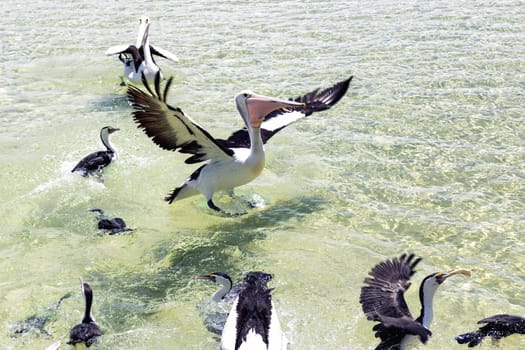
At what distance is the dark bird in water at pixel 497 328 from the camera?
178 inches

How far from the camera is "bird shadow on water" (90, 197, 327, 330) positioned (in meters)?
5.37

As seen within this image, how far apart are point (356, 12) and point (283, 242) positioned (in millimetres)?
8819

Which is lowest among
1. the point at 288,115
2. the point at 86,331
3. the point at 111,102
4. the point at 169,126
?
the point at 111,102

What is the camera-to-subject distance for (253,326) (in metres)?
4.30

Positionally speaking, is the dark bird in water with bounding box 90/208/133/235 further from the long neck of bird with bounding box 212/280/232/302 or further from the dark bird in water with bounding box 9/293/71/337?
the long neck of bird with bounding box 212/280/232/302

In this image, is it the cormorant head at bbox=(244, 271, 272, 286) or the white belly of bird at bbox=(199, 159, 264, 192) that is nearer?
the cormorant head at bbox=(244, 271, 272, 286)

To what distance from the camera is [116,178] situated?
25.4ft

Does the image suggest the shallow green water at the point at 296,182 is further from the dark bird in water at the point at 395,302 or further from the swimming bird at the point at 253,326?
the swimming bird at the point at 253,326

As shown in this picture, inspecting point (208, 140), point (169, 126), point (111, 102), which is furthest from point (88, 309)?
point (111, 102)

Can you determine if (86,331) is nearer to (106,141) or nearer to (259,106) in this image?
(259,106)

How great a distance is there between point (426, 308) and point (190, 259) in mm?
2247

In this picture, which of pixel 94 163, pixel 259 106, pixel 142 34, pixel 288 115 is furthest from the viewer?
pixel 142 34

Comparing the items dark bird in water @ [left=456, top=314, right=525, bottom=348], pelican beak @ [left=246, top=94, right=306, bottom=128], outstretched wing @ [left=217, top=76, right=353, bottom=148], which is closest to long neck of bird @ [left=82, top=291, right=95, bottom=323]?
pelican beak @ [left=246, top=94, right=306, bottom=128]

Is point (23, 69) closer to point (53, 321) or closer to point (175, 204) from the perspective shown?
point (175, 204)
